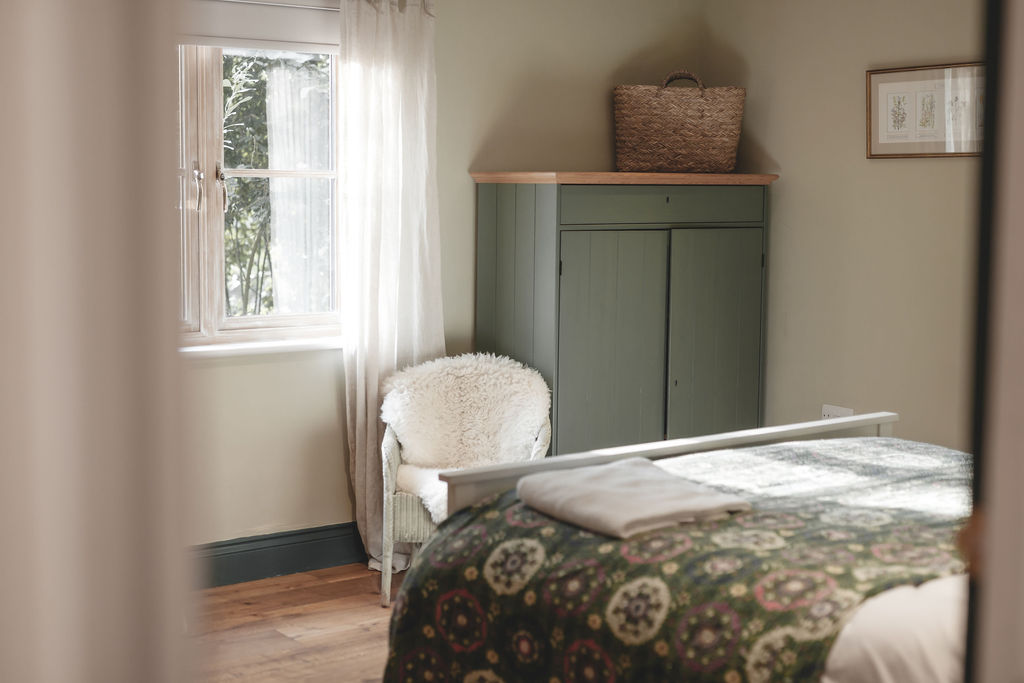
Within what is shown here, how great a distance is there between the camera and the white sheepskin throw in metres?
3.77

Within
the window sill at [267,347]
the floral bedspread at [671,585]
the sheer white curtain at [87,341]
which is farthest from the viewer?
the window sill at [267,347]

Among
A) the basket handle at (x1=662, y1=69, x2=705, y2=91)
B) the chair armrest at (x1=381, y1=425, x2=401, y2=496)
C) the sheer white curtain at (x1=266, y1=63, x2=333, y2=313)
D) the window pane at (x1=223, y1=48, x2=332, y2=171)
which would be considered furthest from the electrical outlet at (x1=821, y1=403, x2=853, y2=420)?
the window pane at (x1=223, y1=48, x2=332, y2=171)

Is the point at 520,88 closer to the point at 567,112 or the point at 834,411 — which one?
the point at 567,112

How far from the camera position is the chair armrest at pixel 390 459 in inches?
144

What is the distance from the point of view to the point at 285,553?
13.1ft

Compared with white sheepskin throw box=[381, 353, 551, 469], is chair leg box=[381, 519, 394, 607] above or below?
below

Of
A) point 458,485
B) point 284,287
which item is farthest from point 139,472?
point 284,287

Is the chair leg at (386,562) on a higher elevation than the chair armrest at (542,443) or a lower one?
lower

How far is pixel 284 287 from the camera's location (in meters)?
3.95

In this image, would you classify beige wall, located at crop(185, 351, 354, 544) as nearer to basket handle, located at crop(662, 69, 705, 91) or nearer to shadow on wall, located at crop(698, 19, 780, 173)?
basket handle, located at crop(662, 69, 705, 91)

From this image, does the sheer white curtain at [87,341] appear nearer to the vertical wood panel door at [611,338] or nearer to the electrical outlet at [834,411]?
the vertical wood panel door at [611,338]

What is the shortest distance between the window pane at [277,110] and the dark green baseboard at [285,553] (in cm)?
137

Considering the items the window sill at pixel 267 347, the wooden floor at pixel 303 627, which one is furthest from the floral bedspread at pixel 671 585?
the window sill at pixel 267 347

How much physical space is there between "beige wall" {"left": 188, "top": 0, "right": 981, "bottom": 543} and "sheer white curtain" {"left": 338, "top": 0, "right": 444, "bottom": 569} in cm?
15
